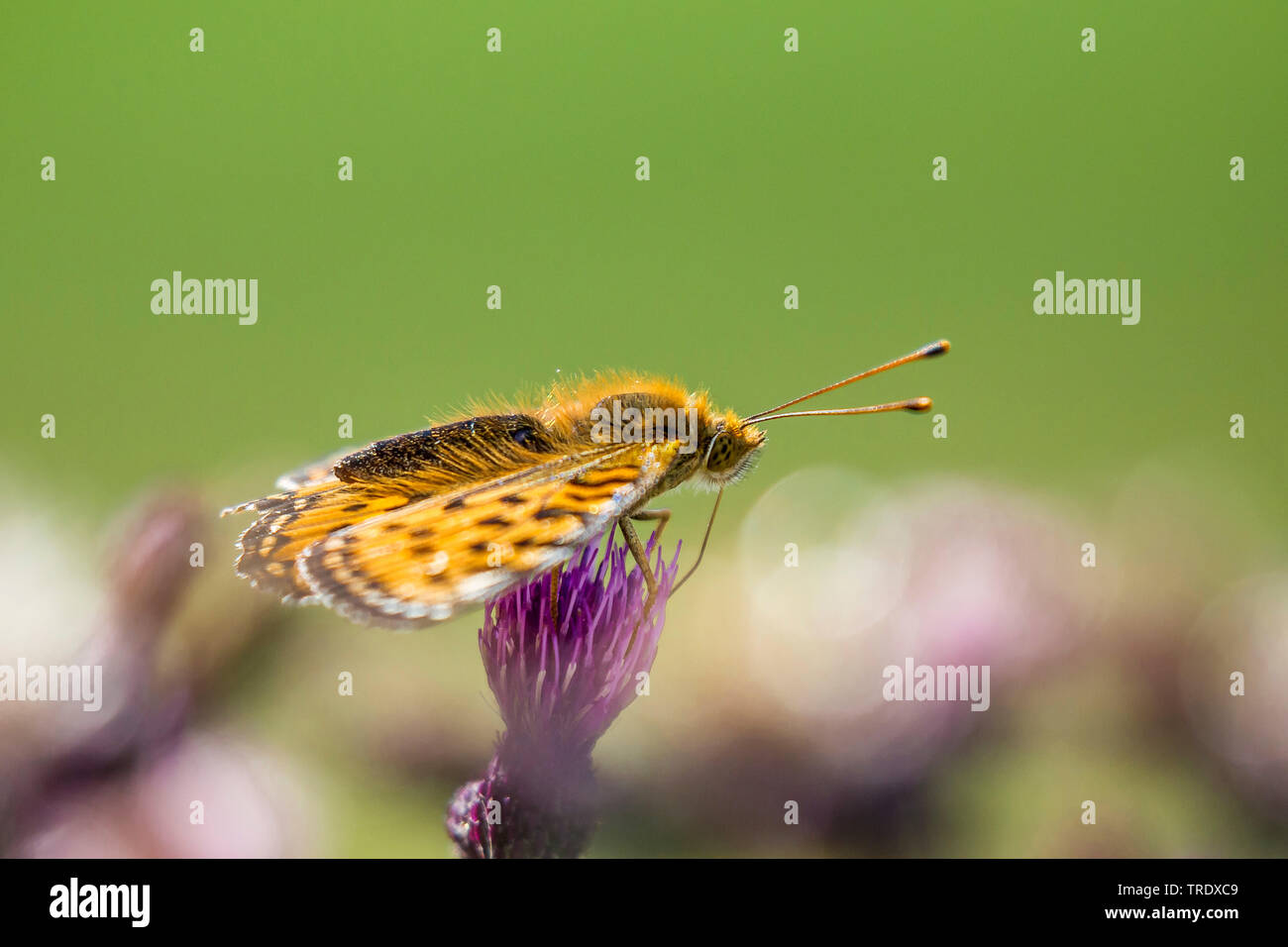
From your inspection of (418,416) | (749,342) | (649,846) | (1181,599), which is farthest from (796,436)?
(649,846)

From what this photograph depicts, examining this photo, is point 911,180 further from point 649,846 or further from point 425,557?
point 425,557

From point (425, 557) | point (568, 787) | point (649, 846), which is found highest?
point (425, 557)
